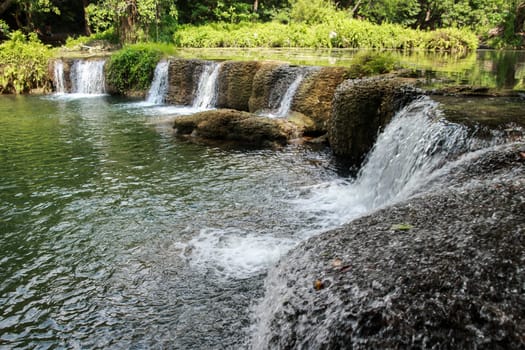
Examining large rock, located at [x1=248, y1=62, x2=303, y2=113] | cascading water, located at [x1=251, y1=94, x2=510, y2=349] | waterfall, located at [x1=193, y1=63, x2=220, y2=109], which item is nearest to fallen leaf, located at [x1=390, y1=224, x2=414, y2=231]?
cascading water, located at [x1=251, y1=94, x2=510, y2=349]

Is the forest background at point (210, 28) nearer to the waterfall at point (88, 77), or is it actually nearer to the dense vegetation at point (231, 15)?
the dense vegetation at point (231, 15)

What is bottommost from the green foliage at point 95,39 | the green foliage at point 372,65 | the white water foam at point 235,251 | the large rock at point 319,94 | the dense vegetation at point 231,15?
the white water foam at point 235,251

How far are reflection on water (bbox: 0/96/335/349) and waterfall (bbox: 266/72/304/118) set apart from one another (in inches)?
101

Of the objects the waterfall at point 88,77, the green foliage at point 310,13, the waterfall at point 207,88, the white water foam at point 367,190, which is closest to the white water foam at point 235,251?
the white water foam at point 367,190

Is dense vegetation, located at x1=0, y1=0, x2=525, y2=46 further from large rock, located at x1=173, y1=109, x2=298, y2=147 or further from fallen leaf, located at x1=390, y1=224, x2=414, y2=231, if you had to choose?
fallen leaf, located at x1=390, y1=224, x2=414, y2=231

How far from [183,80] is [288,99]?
5.51m

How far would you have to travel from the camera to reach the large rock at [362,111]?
791 cm

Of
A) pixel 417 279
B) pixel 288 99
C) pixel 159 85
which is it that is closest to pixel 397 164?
pixel 417 279

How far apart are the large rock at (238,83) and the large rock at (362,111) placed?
5.24 meters

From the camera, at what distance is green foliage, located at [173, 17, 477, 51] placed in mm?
25469

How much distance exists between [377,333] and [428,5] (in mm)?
43718

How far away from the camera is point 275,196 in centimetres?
682

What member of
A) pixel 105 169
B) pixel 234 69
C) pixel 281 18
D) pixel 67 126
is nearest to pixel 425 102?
pixel 105 169

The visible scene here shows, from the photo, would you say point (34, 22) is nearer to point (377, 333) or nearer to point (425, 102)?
point (425, 102)
